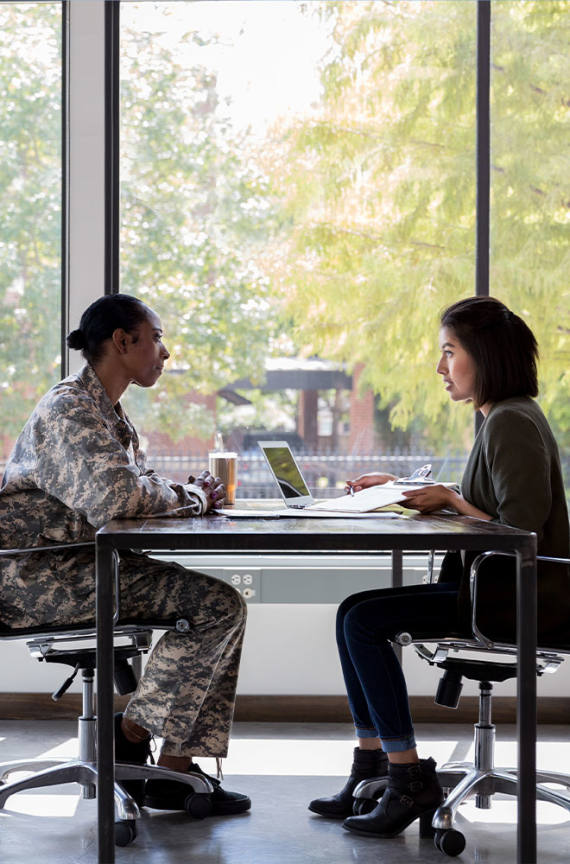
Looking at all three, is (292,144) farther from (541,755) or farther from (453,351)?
(541,755)

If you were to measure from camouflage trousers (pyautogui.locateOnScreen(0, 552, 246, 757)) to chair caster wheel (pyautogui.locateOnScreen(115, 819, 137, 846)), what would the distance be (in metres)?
0.21

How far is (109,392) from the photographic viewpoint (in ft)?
9.29

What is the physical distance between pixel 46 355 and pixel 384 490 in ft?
5.90

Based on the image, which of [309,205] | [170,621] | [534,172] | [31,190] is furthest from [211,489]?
[534,172]

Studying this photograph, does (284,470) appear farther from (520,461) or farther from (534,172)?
(534,172)

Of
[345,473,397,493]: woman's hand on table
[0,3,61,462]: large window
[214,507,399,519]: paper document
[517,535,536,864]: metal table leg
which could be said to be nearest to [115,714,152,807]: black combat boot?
[214,507,399,519]: paper document


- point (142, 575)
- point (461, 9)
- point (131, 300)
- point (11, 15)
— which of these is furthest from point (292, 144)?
point (142, 575)

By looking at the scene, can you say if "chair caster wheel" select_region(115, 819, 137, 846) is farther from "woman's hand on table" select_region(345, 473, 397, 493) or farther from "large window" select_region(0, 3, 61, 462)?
"large window" select_region(0, 3, 61, 462)

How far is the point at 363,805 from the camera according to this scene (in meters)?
2.72

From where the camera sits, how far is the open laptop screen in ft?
9.33

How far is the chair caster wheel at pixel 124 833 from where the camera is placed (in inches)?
99.5

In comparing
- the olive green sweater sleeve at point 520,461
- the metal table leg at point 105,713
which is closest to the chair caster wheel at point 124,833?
the metal table leg at point 105,713

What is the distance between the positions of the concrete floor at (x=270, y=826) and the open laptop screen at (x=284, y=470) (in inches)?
33.8

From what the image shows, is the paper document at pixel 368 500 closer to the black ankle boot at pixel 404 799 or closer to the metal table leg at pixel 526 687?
the metal table leg at pixel 526 687
